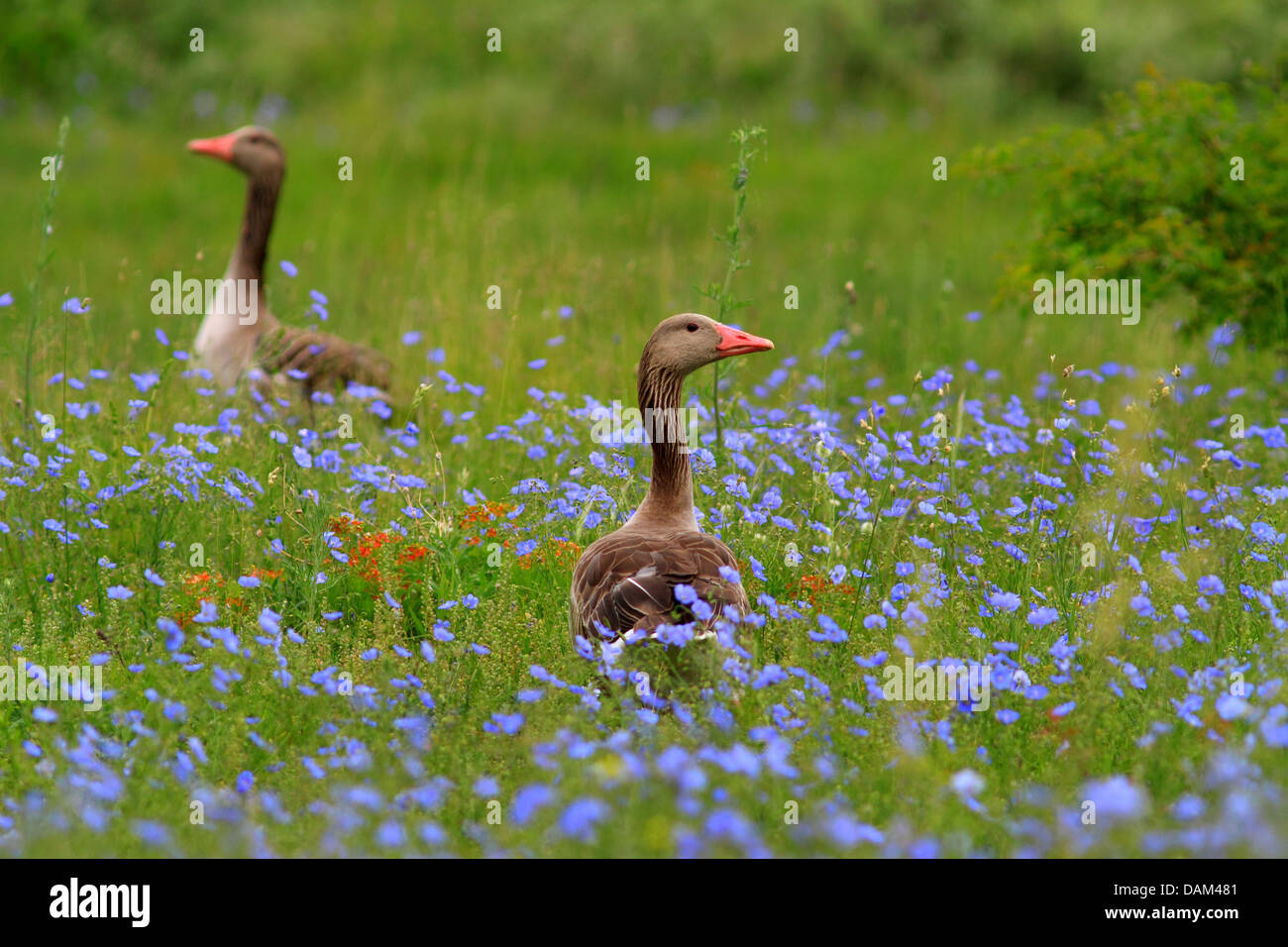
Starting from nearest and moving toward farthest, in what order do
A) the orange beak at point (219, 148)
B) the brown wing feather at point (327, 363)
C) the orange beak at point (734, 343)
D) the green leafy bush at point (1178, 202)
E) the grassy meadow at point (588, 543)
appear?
1. the grassy meadow at point (588, 543)
2. the orange beak at point (734, 343)
3. the green leafy bush at point (1178, 202)
4. the brown wing feather at point (327, 363)
5. the orange beak at point (219, 148)

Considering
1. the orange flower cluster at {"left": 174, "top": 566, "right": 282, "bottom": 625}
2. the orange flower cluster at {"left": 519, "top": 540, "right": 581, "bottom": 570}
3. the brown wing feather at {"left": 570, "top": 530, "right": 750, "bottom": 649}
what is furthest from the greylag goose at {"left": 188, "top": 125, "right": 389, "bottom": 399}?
the brown wing feather at {"left": 570, "top": 530, "right": 750, "bottom": 649}

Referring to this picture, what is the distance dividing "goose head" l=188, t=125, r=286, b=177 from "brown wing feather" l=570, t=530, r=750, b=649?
16.2 feet

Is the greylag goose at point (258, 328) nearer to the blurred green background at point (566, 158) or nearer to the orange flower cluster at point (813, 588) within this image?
the blurred green background at point (566, 158)

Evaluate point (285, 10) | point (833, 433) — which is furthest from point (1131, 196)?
point (285, 10)

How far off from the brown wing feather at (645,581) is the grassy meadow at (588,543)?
157mm

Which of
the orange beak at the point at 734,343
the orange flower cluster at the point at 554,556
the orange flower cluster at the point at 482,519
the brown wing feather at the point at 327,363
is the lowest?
the orange flower cluster at the point at 554,556

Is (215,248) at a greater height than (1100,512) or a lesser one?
greater

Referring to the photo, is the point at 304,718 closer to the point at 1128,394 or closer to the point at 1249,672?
the point at 1249,672

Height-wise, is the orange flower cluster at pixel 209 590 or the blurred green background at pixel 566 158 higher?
the blurred green background at pixel 566 158

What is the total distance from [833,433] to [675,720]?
235cm

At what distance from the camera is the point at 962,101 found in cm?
1475

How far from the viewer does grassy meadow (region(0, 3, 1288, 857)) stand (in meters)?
3.33

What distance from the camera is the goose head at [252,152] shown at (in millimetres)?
8523

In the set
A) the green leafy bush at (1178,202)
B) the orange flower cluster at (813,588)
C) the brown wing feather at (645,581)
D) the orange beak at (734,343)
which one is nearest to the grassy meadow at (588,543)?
the orange flower cluster at (813,588)
